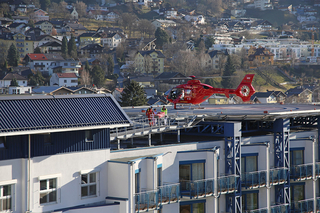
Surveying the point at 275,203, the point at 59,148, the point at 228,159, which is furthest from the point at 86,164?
the point at 275,203

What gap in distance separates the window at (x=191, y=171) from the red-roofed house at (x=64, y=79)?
13774 cm

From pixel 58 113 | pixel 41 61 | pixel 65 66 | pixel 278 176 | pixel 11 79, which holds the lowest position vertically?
pixel 278 176

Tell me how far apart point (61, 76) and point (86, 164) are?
14423 centimetres

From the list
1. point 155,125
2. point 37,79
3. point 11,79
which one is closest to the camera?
point 155,125

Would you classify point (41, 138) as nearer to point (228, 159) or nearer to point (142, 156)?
point (142, 156)

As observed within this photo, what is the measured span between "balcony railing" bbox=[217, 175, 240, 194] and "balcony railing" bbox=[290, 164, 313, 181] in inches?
332

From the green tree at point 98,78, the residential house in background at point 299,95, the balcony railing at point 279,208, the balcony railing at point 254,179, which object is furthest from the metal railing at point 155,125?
the green tree at point 98,78

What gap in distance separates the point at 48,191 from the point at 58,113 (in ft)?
14.1

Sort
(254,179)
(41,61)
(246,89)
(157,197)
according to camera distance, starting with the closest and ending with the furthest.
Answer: (157,197) < (254,179) < (246,89) < (41,61)

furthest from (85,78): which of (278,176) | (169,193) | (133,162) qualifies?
(133,162)

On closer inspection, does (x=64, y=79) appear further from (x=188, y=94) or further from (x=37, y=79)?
(x=188, y=94)

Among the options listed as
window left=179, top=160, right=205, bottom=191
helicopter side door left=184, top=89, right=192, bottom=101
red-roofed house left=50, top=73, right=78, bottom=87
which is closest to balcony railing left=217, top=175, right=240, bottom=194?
window left=179, top=160, right=205, bottom=191

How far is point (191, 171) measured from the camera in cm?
3291

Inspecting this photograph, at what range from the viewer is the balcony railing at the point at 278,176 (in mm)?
37781
